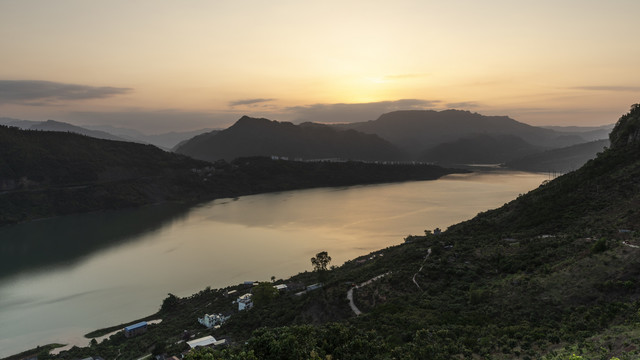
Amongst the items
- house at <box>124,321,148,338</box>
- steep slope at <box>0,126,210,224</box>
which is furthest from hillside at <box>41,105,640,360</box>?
steep slope at <box>0,126,210,224</box>

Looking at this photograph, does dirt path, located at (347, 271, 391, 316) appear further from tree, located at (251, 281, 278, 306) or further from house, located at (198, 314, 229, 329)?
house, located at (198, 314, 229, 329)

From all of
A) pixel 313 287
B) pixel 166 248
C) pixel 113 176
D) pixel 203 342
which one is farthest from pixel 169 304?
pixel 113 176

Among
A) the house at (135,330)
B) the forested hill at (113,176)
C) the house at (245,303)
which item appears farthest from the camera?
the forested hill at (113,176)

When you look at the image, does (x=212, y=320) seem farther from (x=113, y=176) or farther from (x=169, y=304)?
(x=113, y=176)

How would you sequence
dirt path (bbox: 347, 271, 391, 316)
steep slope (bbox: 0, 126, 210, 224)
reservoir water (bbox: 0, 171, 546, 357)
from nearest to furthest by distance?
dirt path (bbox: 347, 271, 391, 316), reservoir water (bbox: 0, 171, 546, 357), steep slope (bbox: 0, 126, 210, 224)

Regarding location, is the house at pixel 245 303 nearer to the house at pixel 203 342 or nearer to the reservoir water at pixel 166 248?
the house at pixel 203 342

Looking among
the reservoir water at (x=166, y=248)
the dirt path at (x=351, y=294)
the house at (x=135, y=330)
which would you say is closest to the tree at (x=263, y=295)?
the dirt path at (x=351, y=294)
